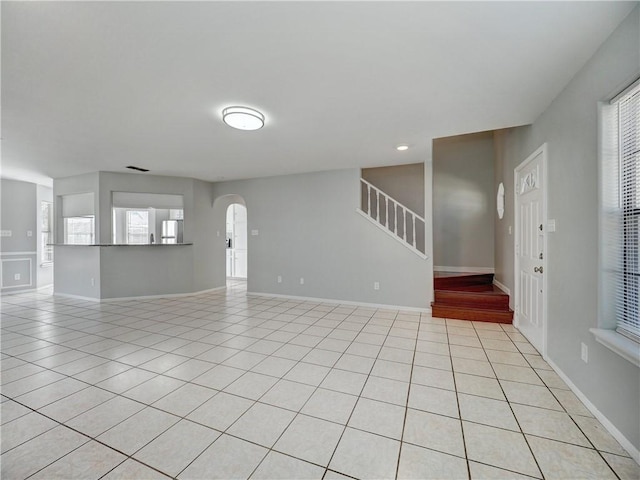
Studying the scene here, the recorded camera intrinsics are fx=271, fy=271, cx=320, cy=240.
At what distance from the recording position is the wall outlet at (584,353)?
203 centimetres

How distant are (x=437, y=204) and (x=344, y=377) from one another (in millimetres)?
4749

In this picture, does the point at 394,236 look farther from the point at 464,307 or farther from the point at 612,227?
the point at 612,227

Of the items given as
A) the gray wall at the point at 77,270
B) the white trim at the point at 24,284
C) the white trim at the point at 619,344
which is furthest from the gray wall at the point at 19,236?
the white trim at the point at 619,344

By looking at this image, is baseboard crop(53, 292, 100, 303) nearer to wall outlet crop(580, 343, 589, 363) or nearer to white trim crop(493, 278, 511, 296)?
wall outlet crop(580, 343, 589, 363)

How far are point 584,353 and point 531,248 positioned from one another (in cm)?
147

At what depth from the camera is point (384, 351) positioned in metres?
3.06

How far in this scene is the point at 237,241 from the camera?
8.23 meters

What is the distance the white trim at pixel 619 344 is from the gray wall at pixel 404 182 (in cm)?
415

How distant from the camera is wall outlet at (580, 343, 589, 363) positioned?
2027 millimetres

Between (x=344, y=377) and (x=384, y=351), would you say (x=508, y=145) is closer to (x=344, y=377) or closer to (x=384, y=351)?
(x=384, y=351)

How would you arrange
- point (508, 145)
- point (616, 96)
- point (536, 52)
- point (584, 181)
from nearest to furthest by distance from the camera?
point (616, 96) < point (536, 52) < point (584, 181) < point (508, 145)

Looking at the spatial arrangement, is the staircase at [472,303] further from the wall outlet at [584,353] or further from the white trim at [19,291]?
the white trim at [19,291]

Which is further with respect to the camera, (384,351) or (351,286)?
(351,286)

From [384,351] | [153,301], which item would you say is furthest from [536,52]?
[153,301]
